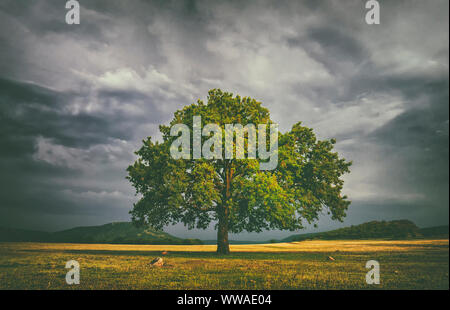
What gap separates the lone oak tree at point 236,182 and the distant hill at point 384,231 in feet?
129

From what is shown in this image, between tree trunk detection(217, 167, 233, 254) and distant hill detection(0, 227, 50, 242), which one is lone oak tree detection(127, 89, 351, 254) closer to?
tree trunk detection(217, 167, 233, 254)

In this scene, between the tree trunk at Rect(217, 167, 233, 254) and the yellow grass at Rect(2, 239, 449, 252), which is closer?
the tree trunk at Rect(217, 167, 233, 254)

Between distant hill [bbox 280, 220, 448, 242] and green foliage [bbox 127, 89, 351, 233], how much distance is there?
39025mm

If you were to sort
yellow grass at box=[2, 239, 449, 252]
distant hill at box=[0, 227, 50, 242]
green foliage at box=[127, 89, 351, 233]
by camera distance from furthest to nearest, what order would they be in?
1. distant hill at box=[0, 227, 50, 242]
2. yellow grass at box=[2, 239, 449, 252]
3. green foliage at box=[127, 89, 351, 233]

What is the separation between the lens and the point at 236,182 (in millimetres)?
31281

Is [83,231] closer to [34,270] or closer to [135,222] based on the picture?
[135,222]

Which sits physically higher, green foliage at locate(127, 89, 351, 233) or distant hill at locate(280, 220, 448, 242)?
green foliage at locate(127, 89, 351, 233)

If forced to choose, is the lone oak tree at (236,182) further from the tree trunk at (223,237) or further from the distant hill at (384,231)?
the distant hill at (384,231)

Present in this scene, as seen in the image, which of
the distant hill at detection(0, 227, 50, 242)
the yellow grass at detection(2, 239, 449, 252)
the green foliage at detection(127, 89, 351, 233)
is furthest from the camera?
the distant hill at detection(0, 227, 50, 242)

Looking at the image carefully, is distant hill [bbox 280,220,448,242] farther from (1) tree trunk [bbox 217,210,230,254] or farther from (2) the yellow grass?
(1) tree trunk [bbox 217,210,230,254]

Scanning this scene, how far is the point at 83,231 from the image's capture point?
3177 inches

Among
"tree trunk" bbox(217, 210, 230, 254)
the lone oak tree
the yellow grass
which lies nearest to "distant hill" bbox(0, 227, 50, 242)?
the yellow grass

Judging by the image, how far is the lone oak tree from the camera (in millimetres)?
29453
